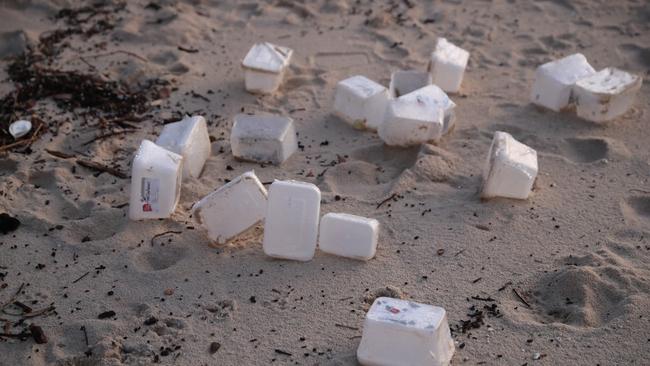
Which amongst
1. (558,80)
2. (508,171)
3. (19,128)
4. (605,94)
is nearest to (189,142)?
(19,128)

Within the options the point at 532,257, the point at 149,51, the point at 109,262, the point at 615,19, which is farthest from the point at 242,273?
the point at 615,19

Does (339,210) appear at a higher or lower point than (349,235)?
lower

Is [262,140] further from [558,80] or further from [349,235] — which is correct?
[558,80]

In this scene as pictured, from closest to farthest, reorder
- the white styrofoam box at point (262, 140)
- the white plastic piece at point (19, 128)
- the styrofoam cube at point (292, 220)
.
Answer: the styrofoam cube at point (292, 220) < the white styrofoam box at point (262, 140) < the white plastic piece at point (19, 128)

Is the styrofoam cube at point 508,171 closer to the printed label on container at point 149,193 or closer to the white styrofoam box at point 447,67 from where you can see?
the white styrofoam box at point 447,67

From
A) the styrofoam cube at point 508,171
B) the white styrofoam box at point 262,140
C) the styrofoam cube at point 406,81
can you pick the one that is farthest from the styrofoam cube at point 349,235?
the styrofoam cube at point 406,81

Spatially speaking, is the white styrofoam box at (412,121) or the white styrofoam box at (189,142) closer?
the white styrofoam box at (189,142)

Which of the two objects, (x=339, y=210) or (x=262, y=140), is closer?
(x=339, y=210)
